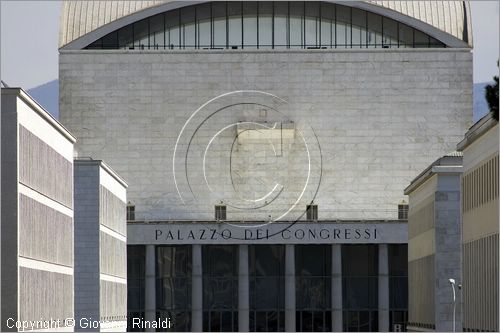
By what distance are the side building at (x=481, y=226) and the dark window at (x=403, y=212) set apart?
51478 millimetres

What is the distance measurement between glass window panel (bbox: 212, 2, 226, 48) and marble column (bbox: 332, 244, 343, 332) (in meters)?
20.5

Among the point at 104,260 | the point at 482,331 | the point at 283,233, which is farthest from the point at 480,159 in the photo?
the point at 283,233

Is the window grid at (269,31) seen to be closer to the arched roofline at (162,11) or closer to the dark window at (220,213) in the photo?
the arched roofline at (162,11)

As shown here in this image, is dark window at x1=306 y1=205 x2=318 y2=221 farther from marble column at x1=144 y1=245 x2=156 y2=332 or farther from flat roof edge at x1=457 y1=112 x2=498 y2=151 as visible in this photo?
flat roof edge at x1=457 y1=112 x2=498 y2=151

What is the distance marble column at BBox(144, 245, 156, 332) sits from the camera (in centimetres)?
13425

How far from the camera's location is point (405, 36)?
Answer: 465 ft

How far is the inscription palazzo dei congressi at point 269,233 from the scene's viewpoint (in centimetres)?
13262

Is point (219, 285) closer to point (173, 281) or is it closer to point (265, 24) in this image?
point (173, 281)

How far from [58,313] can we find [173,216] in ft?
178

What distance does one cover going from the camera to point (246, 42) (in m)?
142

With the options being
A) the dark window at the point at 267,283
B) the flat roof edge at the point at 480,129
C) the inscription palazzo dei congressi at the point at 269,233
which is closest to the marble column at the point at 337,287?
the inscription palazzo dei congressi at the point at 269,233

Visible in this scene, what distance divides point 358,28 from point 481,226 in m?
66.6

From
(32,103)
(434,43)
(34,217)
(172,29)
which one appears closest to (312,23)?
(434,43)

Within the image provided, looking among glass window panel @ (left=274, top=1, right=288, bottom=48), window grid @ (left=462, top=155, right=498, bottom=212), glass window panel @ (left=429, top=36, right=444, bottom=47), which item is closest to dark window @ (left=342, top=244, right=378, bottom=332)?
glass window panel @ (left=429, top=36, right=444, bottom=47)
